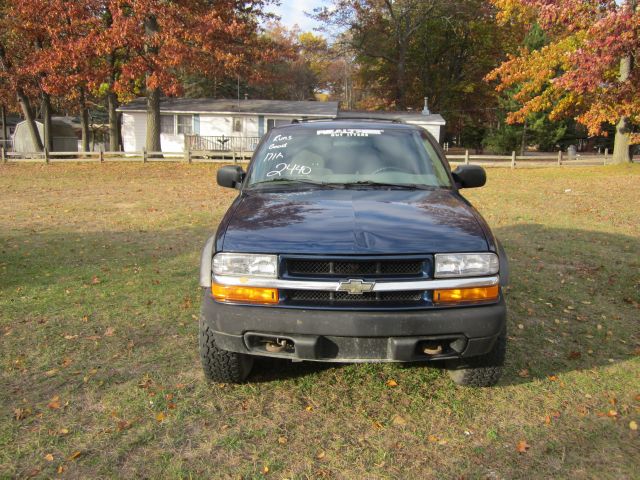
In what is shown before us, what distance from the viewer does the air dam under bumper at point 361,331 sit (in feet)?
8.64

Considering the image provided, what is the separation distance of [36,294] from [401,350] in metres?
4.15

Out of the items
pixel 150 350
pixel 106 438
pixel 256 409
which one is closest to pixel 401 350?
pixel 256 409

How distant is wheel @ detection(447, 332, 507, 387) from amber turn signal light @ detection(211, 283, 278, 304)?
1.27 metres

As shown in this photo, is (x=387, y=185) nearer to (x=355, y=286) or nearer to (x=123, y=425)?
(x=355, y=286)

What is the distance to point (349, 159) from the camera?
398cm

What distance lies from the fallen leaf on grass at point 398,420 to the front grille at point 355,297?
0.76 meters

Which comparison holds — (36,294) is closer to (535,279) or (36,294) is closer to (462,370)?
(462,370)

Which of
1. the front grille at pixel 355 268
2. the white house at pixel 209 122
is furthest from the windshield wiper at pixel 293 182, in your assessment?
the white house at pixel 209 122

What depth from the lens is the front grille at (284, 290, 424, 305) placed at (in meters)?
2.71

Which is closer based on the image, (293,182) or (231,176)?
(293,182)

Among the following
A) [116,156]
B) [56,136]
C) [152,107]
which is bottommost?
[116,156]

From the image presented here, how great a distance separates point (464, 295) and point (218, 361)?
155 cm

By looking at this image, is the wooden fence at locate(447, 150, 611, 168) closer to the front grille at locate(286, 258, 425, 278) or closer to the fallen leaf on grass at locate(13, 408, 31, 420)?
the front grille at locate(286, 258, 425, 278)

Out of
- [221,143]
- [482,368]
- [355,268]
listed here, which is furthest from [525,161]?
[355,268]
